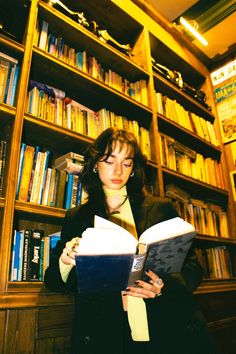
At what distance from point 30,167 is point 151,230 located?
2.60 ft

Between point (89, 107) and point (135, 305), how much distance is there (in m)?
1.46

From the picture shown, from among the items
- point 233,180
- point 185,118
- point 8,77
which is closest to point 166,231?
point 8,77

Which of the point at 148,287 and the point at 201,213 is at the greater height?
the point at 201,213

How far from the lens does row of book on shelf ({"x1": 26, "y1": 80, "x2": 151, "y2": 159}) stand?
1465mm

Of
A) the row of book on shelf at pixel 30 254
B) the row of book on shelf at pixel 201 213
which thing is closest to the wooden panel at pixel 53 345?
the row of book on shelf at pixel 30 254

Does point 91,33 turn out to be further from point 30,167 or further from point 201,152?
point 201,152

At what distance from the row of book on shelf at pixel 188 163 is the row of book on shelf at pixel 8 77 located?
1.09 m

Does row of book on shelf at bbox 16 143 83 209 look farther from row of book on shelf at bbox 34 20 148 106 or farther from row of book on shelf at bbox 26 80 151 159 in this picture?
row of book on shelf at bbox 34 20 148 106

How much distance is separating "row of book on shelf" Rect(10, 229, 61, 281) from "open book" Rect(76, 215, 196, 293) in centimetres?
55

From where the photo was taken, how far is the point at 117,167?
4.24 feet

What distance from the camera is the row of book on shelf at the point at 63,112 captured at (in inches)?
57.7

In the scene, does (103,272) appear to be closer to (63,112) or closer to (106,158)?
(106,158)

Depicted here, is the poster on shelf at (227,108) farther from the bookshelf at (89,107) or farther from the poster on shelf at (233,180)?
the poster on shelf at (233,180)

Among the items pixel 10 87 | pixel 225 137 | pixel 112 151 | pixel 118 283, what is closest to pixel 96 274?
pixel 118 283
